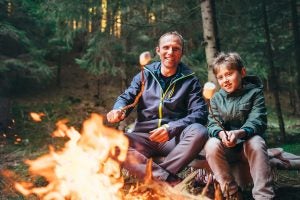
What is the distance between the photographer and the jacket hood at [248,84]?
4.49m

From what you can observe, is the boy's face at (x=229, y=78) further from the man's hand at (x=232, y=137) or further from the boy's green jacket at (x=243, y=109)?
the man's hand at (x=232, y=137)

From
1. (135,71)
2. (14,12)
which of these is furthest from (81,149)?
(14,12)

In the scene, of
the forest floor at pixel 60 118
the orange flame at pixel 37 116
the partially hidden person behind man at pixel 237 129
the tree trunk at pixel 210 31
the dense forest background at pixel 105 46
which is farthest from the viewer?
the orange flame at pixel 37 116

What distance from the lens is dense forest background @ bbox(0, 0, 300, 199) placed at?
32.2 feet

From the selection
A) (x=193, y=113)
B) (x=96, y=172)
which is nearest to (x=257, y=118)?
(x=193, y=113)

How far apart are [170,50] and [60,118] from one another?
10519mm

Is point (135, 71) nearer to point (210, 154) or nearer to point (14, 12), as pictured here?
point (14, 12)

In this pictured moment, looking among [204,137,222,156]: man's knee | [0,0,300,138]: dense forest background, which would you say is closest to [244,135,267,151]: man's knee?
[204,137,222,156]: man's knee

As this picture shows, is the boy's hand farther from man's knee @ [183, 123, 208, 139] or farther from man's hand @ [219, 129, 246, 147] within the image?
man's knee @ [183, 123, 208, 139]

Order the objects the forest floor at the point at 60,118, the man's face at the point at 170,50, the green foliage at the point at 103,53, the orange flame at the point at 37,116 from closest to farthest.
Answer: the man's face at the point at 170,50 → the forest floor at the point at 60,118 → the green foliage at the point at 103,53 → the orange flame at the point at 37,116

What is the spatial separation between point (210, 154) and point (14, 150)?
Result: 795 centimetres

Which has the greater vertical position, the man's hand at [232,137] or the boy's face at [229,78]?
the boy's face at [229,78]

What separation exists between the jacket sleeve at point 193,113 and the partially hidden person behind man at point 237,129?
27cm

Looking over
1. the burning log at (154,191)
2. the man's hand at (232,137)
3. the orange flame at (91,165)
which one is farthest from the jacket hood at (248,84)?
the orange flame at (91,165)
